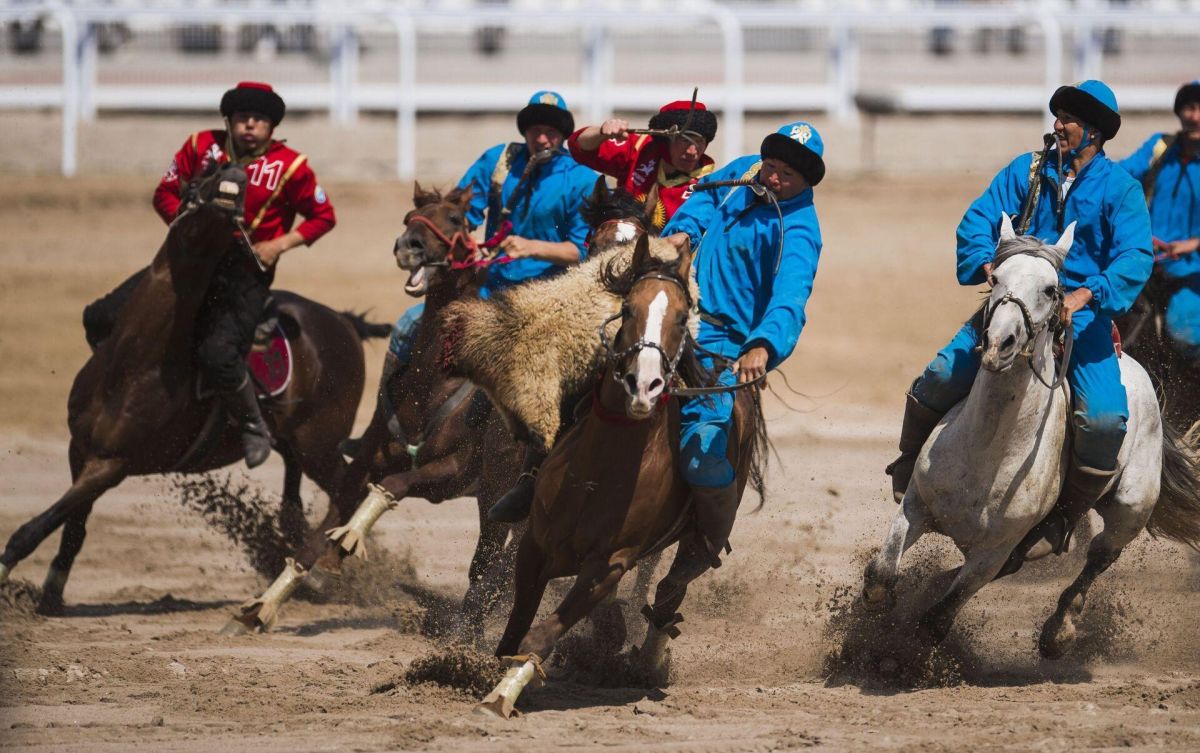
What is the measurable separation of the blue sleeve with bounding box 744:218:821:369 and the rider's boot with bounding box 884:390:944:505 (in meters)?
0.94

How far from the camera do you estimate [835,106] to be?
1869cm

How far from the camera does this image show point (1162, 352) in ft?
27.9

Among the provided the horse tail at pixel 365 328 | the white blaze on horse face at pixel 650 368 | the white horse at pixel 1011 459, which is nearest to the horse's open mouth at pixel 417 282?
the white blaze on horse face at pixel 650 368

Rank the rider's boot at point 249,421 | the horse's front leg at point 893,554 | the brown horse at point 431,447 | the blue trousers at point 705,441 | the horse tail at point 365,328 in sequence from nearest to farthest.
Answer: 1. the blue trousers at point 705,441
2. the horse's front leg at point 893,554
3. the brown horse at point 431,447
4. the rider's boot at point 249,421
5. the horse tail at point 365,328

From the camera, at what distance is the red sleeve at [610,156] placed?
735 cm

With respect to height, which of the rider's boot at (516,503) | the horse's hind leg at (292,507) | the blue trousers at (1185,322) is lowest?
the horse's hind leg at (292,507)

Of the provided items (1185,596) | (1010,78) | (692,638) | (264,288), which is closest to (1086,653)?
(1185,596)

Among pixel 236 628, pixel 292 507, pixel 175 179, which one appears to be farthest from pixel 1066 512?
pixel 175 179

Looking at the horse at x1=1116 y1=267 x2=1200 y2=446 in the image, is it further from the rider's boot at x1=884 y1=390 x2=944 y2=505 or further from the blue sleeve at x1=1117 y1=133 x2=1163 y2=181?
the rider's boot at x1=884 y1=390 x2=944 y2=505

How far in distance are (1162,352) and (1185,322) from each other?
0.66ft

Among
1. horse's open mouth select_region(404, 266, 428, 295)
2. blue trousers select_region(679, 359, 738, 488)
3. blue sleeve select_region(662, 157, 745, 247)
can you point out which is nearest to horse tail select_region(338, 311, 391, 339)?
horse's open mouth select_region(404, 266, 428, 295)

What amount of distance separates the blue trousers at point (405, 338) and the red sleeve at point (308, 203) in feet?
2.06

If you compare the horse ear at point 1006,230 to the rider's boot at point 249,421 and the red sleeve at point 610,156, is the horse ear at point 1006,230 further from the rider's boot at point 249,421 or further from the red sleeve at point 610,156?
the rider's boot at point 249,421

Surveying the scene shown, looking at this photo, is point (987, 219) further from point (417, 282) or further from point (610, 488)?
point (417, 282)
